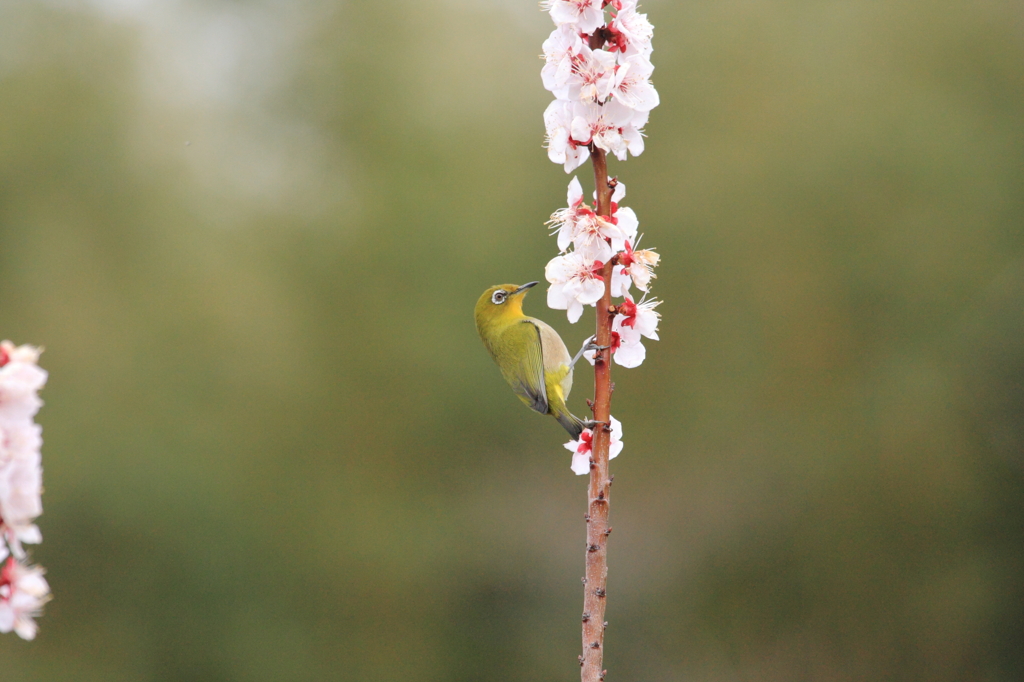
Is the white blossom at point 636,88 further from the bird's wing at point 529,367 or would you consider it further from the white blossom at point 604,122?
the bird's wing at point 529,367

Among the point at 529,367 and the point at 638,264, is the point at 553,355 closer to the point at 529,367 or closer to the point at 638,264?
the point at 529,367

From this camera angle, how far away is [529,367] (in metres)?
2.00

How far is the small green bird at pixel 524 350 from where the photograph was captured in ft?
6.51

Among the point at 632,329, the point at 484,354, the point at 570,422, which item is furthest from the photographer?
the point at 484,354

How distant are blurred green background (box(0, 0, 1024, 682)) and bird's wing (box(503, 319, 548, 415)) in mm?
4442

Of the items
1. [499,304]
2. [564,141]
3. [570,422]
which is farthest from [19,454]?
[499,304]

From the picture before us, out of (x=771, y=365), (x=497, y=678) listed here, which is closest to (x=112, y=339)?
(x=497, y=678)

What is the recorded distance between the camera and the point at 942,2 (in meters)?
6.39

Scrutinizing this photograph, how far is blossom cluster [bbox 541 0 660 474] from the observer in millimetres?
1190

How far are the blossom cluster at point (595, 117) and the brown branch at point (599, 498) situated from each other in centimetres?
2

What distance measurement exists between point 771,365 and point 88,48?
21.3 ft

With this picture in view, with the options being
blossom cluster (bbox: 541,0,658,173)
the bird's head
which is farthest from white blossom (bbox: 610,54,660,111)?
the bird's head

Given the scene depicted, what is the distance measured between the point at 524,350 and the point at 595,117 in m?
0.89

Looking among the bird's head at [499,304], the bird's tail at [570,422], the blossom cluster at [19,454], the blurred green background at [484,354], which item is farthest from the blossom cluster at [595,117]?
the blurred green background at [484,354]
